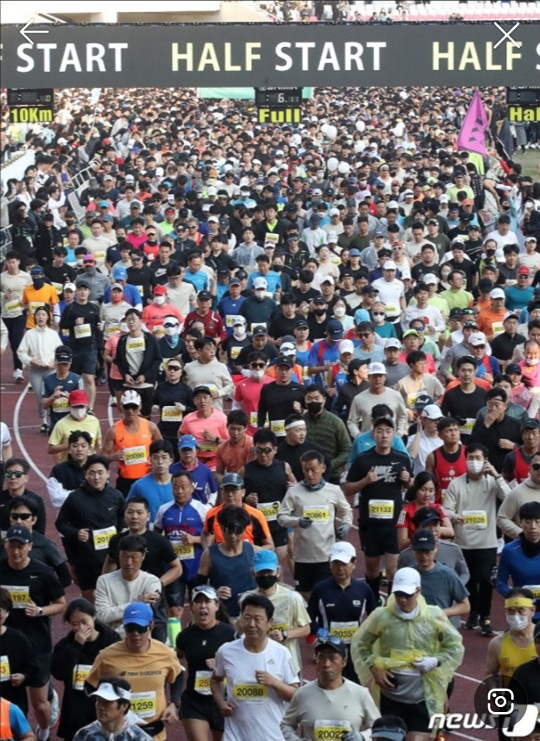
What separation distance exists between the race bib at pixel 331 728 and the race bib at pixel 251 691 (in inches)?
24.5

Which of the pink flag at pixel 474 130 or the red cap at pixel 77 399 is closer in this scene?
the red cap at pixel 77 399

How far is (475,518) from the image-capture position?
1293cm

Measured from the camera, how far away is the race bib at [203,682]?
10328 millimetres

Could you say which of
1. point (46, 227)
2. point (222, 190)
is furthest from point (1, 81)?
point (222, 190)

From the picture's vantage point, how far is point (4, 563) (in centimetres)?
1109

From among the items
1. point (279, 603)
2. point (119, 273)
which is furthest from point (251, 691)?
point (119, 273)

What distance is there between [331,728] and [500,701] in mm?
1040

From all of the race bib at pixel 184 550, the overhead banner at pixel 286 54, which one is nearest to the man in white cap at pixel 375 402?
the race bib at pixel 184 550

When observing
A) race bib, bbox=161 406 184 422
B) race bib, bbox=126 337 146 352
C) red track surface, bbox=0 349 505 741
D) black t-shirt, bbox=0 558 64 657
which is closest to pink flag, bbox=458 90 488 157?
red track surface, bbox=0 349 505 741

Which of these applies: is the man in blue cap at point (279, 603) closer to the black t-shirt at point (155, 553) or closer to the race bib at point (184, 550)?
the black t-shirt at point (155, 553)

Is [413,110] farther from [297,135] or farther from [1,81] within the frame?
[1,81]

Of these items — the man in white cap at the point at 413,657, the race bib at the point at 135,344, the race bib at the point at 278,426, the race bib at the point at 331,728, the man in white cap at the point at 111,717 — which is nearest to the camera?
the man in white cap at the point at 111,717

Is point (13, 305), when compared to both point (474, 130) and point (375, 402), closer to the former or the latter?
point (375, 402)

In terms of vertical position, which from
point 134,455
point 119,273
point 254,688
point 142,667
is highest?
point 119,273
